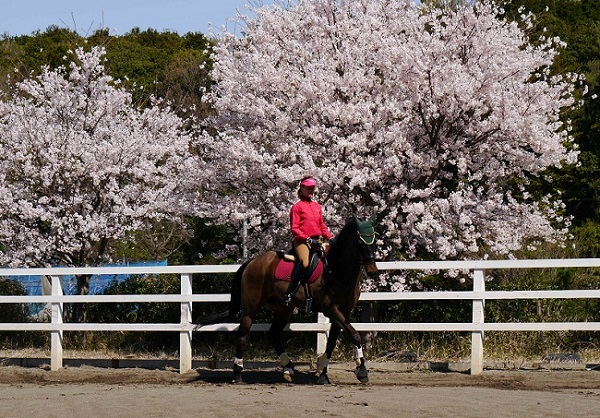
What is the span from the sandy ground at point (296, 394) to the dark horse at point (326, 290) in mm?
345

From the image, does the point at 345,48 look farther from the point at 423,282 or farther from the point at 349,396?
the point at 349,396

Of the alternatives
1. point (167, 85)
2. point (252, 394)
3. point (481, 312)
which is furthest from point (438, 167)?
point (167, 85)

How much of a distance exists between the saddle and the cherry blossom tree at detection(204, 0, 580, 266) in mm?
2260

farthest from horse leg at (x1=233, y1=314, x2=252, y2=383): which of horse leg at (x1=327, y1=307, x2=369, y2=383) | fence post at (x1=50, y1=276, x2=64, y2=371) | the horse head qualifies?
fence post at (x1=50, y1=276, x2=64, y2=371)

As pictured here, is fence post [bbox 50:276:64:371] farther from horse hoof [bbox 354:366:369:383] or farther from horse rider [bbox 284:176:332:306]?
horse hoof [bbox 354:366:369:383]

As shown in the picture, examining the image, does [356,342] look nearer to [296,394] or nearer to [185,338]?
[296,394]

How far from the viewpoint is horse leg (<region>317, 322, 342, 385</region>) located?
1138cm

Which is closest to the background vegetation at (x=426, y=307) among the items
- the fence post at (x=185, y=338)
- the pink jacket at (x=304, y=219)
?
the fence post at (x=185, y=338)

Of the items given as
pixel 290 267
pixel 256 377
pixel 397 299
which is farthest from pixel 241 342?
pixel 397 299

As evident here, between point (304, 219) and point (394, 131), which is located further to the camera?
point (394, 131)

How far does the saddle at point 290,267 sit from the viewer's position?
11.4 m

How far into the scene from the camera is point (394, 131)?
1372 centimetres

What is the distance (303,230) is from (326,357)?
158 cm

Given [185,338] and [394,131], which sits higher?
[394,131]
